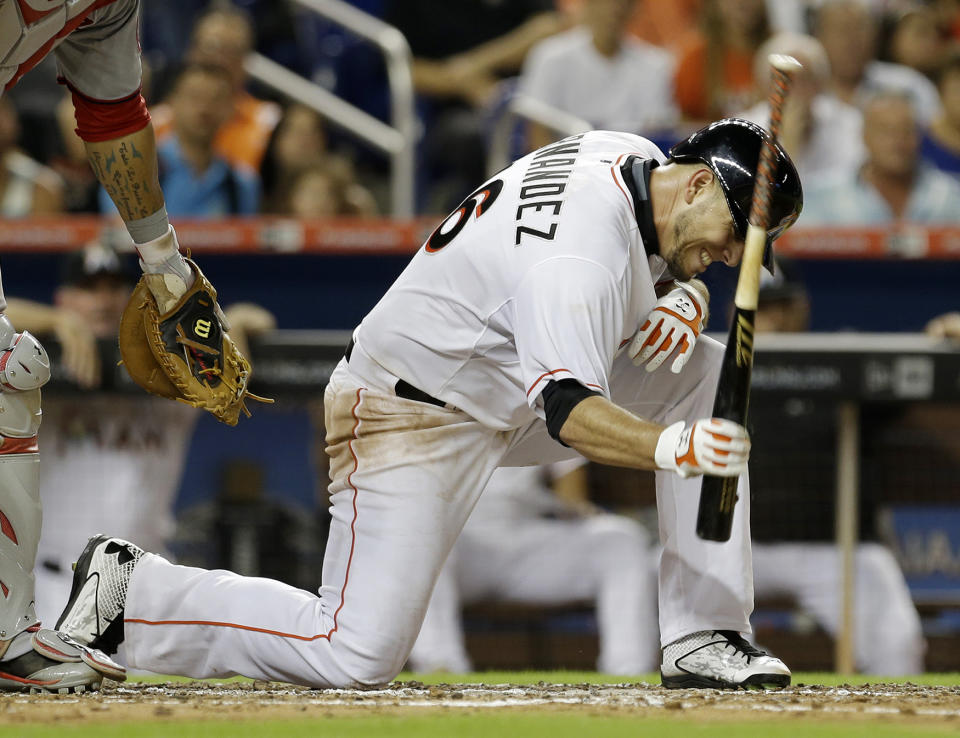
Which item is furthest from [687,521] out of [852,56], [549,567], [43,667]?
[852,56]

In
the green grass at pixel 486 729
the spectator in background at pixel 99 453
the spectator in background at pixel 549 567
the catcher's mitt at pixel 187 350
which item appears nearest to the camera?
the green grass at pixel 486 729

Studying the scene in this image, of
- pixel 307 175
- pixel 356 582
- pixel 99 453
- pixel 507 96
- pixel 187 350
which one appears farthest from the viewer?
pixel 307 175

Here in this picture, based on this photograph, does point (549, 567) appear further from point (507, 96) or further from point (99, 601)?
point (99, 601)

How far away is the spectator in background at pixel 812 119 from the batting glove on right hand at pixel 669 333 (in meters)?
3.38

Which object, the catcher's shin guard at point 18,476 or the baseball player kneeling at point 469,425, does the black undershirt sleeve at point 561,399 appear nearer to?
the baseball player kneeling at point 469,425

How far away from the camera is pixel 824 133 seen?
6.88 m

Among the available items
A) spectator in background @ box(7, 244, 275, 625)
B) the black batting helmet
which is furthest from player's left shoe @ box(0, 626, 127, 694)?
spectator in background @ box(7, 244, 275, 625)

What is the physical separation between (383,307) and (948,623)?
299 centimetres

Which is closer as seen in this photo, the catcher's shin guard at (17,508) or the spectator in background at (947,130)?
the catcher's shin guard at (17,508)

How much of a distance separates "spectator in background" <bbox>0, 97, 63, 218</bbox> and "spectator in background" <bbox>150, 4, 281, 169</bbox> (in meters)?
0.59

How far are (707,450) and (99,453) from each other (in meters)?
3.36

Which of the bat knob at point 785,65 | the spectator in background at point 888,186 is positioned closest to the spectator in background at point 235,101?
the spectator in background at point 888,186

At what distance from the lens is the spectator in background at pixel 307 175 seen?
6.41 metres

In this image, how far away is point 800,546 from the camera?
5.50m
